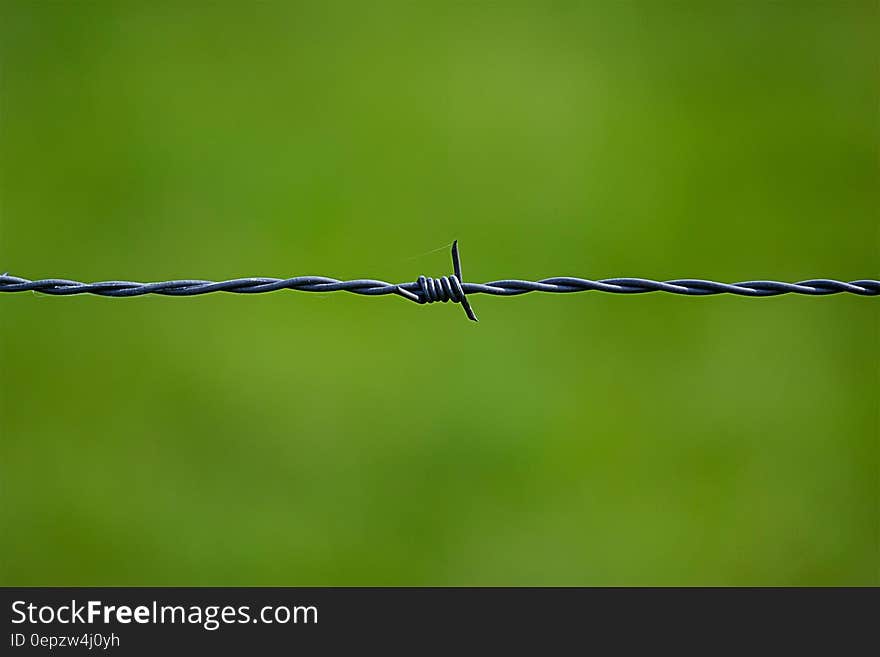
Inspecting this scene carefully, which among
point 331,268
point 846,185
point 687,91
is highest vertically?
point 687,91

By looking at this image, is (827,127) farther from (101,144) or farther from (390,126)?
(101,144)

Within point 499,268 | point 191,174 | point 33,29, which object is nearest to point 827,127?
point 499,268

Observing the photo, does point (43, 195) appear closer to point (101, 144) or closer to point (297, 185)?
point (101, 144)

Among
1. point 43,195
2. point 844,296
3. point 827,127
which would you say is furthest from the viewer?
point 827,127

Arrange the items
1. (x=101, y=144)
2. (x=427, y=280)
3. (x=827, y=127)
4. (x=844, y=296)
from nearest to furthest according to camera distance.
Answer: (x=427, y=280)
(x=844, y=296)
(x=101, y=144)
(x=827, y=127)

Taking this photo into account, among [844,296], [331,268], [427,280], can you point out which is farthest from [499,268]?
[427,280]

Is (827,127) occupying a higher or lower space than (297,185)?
higher

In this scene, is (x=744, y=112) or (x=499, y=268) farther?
(x=744, y=112)
